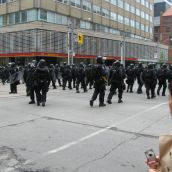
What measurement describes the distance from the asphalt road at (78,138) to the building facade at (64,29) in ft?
104

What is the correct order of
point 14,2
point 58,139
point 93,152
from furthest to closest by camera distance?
point 14,2 → point 58,139 → point 93,152

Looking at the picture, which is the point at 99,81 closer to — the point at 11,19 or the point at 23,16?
the point at 23,16

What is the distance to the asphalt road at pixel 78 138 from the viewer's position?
5638mm

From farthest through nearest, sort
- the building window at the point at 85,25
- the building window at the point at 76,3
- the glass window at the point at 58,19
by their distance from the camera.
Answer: the building window at the point at 85,25 < the building window at the point at 76,3 < the glass window at the point at 58,19

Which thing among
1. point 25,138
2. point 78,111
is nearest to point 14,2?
point 78,111

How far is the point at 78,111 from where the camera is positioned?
1166 centimetres

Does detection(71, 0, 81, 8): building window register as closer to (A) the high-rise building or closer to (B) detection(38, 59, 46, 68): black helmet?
(B) detection(38, 59, 46, 68): black helmet

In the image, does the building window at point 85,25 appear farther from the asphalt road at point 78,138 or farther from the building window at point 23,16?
the asphalt road at point 78,138

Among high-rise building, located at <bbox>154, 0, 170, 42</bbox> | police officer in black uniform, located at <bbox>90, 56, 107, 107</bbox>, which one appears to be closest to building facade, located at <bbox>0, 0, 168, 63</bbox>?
police officer in black uniform, located at <bbox>90, 56, 107, 107</bbox>

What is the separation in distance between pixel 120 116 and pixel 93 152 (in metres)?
4.50

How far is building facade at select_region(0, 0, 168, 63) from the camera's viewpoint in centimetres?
4556

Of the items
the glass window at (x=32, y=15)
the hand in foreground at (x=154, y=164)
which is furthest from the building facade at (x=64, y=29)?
the hand in foreground at (x=154, y=164)

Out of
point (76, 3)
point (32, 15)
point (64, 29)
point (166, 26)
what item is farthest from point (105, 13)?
point (166, 26)

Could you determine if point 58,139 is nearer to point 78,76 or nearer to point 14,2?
point 78,76
